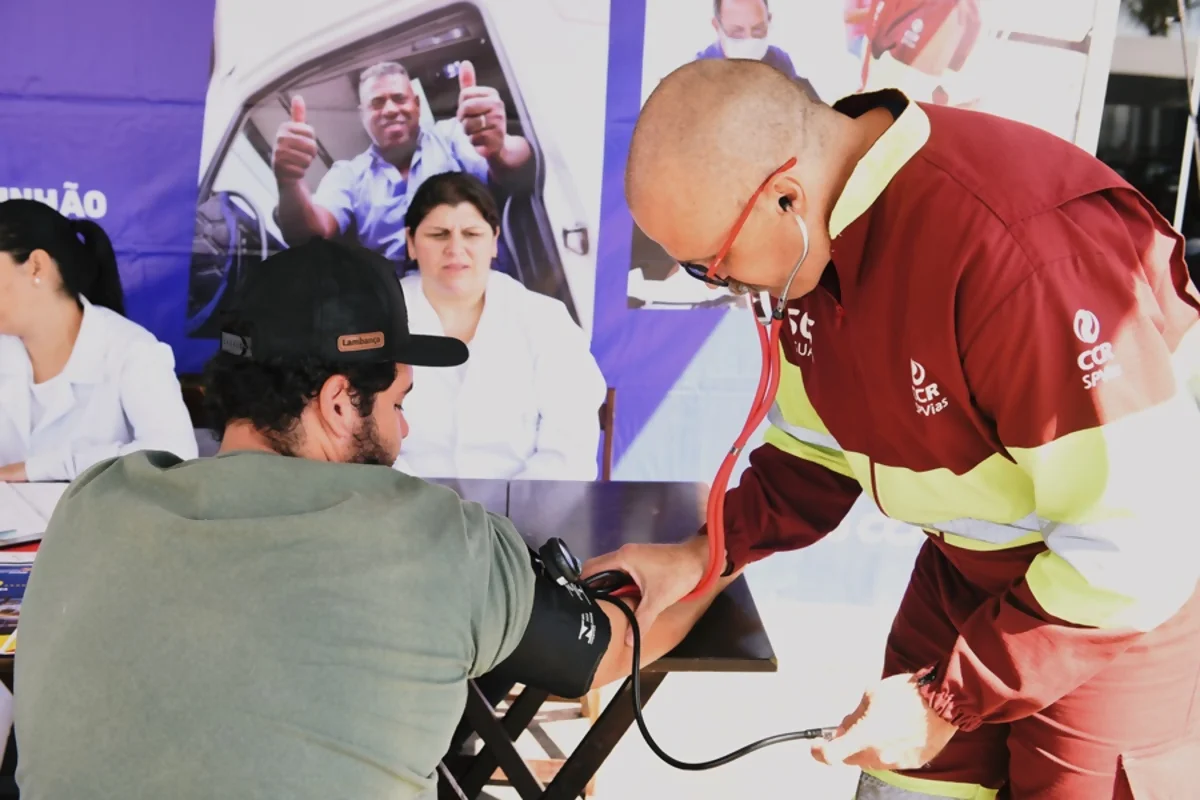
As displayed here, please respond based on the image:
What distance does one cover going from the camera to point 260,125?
87.7 inches

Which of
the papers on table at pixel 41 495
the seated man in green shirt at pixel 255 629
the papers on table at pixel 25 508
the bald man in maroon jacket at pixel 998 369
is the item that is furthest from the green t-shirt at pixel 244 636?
the papers on table at pixel 41 495

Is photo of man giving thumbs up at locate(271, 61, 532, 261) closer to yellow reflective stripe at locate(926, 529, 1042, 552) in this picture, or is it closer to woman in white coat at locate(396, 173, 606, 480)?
woman in white coat at locate(396, 173, 606, 480)

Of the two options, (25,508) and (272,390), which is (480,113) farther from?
(272,390)

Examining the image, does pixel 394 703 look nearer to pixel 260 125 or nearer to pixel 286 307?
pixel 286 307

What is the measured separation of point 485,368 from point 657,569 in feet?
3.82

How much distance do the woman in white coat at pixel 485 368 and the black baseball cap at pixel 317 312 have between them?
1222 millimetres

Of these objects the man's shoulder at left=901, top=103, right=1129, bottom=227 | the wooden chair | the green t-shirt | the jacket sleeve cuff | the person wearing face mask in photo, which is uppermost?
the person wearing face mask in photo

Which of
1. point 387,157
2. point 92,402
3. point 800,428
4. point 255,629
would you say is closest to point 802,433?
point 800,428

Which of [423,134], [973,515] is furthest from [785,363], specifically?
[423,134]

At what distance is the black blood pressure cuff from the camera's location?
1.05 m

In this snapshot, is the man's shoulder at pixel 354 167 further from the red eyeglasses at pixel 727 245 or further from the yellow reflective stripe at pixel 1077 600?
the yellow reflective stripe at pixel 1077 600

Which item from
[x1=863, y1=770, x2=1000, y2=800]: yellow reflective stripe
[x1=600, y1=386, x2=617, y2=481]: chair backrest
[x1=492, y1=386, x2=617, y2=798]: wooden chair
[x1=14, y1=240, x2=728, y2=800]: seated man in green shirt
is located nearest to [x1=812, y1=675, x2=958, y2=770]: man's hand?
[x1=863, y1=770, x2=1000, y2=800]: yellow reflective stripe

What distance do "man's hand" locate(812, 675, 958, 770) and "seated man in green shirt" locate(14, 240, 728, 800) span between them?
0.37 meters

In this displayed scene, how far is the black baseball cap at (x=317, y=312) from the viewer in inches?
41.6
